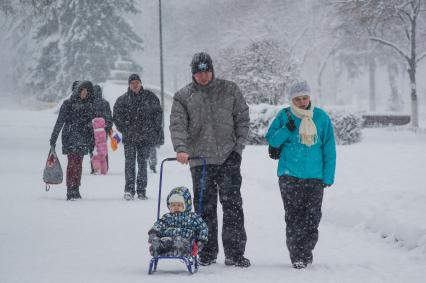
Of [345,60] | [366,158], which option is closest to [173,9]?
[345,60]

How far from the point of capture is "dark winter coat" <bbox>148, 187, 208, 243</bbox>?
6359 millimetres

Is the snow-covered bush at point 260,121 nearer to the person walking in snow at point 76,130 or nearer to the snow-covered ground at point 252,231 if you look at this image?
the snow-covered ground at point 252,231

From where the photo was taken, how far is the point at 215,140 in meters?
6.74

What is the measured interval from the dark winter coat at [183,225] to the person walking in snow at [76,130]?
5.80 m

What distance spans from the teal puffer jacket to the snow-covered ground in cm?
88

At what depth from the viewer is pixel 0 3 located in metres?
27.4

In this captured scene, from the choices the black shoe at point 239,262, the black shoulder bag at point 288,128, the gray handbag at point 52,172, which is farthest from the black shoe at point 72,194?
the black shoulder bag at point 288,128

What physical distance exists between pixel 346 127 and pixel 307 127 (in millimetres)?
18545

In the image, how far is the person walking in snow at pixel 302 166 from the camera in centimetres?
670

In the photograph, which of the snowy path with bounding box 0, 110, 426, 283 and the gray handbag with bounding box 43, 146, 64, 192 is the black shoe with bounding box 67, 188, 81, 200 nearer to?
the snowy path with bounding box 0, 110, 426, 283

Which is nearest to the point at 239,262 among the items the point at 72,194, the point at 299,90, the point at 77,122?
the point at 299,90

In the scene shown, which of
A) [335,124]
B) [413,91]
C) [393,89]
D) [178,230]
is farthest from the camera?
[393,89]

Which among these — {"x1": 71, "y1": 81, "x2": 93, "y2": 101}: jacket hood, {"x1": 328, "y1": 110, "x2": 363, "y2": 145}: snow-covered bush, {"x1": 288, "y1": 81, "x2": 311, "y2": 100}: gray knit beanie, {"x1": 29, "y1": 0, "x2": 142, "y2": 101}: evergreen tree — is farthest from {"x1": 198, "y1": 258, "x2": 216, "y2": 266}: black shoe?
{"x1": 29, "y1": 0, "x2": 142, "y2": 101}: evergreen tree

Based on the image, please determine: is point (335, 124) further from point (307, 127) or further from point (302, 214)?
point (307, 127)
